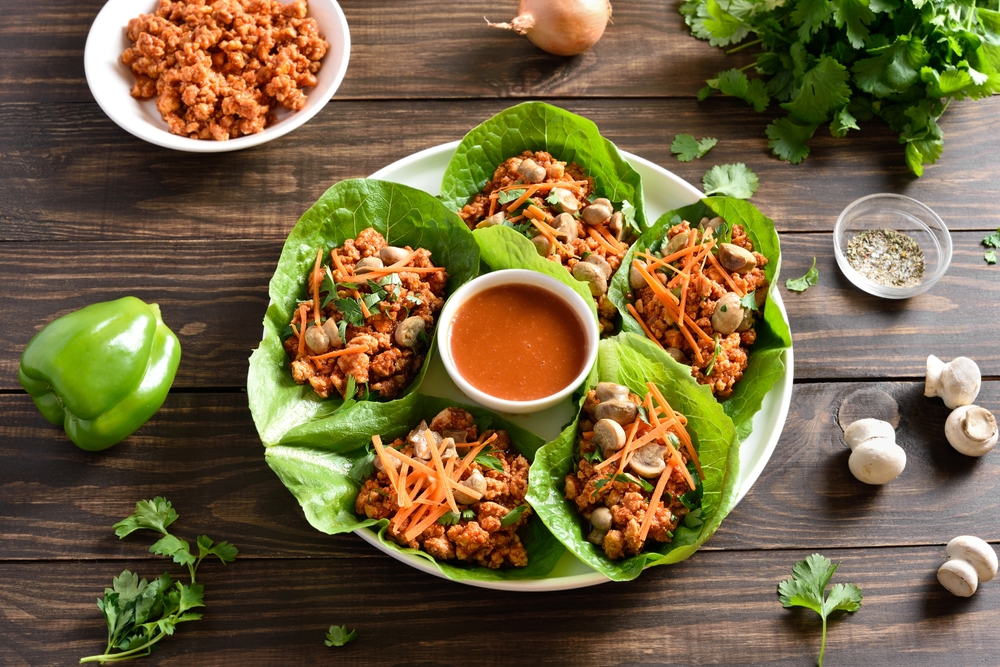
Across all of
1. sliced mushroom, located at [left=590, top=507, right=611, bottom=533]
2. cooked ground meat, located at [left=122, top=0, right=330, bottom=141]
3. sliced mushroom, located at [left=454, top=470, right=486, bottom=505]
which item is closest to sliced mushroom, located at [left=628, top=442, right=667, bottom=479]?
sliced mushroom, located at [left=590, top=507, right=611, bottom=533]

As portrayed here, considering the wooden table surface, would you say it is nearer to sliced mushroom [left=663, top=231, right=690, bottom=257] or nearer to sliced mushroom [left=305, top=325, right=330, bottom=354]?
sliced mushroom [left=305, top=325, right=330, bottom=354]

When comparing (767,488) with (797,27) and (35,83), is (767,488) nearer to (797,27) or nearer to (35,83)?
(797,27)

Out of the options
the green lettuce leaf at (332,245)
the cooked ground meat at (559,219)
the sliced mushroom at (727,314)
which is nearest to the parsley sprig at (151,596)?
the green lettuce leaf at (332,245)

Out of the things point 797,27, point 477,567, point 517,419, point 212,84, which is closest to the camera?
point 477,567

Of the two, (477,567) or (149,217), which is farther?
(149,217)

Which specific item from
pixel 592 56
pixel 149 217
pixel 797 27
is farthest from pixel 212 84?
pixel 797 27

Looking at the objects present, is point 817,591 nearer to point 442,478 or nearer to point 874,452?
point 874,452

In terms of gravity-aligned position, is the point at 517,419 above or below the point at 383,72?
below

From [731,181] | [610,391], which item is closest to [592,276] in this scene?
[610,391]
